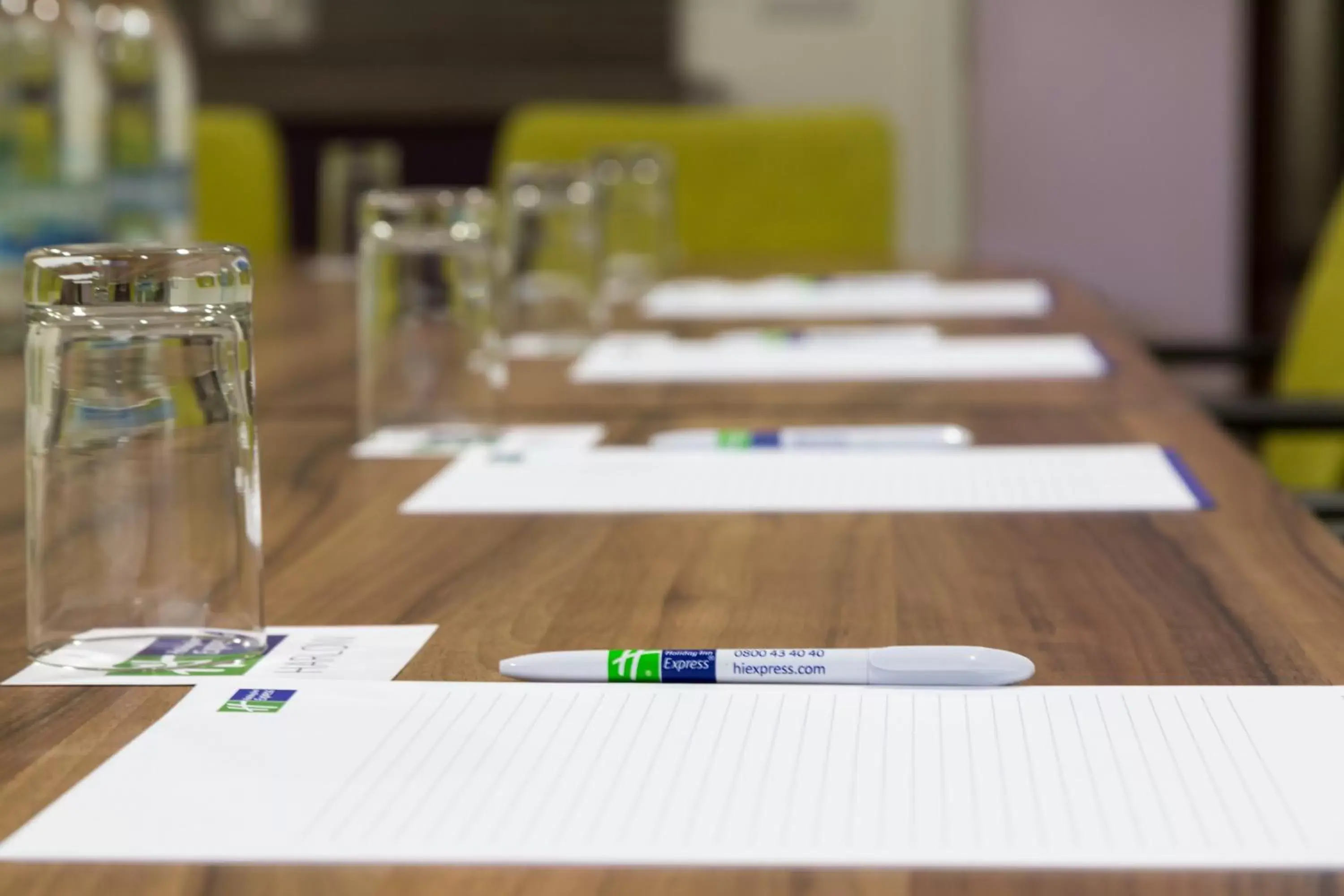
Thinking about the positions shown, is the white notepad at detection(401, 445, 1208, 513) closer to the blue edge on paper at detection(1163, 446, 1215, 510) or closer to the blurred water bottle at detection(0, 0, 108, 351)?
the blue edge on paper at detection(1163, 446, 1215, 510)

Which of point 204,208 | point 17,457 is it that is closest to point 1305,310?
point 17,457

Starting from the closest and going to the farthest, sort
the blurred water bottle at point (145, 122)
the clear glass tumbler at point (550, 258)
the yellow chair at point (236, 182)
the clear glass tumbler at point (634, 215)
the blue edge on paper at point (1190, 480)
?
the blue edge on paper at point (1190, 480) → the clear glass tumbler at point (550, 258) → the blurred water bottle at point (145, 122) → the clear glass tumbler at point (634, 215) → the yellow chair at point (236, 182)

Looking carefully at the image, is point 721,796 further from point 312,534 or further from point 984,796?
point 312,534

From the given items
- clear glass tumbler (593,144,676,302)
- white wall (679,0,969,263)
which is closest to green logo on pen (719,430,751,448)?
clear glass tumbler (593,144,676,302)

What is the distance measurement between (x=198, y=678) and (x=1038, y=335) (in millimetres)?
1072

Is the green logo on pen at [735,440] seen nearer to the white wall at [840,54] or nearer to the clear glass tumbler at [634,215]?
the clear glass tumbler at [634,215]

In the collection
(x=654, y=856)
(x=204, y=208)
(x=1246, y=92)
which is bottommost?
(x=654, y=856)

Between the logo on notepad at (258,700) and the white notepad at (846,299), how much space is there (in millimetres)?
1192

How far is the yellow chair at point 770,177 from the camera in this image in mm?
2863

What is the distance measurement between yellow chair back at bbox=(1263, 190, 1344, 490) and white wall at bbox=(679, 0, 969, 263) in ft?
9.21

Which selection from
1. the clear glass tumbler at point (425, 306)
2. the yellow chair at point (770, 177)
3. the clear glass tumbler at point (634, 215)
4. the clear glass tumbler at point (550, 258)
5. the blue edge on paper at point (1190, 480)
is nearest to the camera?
the blue edge on paper at point (1190, 480)

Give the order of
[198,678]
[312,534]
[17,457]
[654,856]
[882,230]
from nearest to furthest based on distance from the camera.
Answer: [654,856]
[198,678]
[312,534]
[17,457]
[882,230]

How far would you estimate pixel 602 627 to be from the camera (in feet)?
2.01

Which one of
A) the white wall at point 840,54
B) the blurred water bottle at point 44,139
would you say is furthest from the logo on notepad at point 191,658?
the white wall at point 840,54
